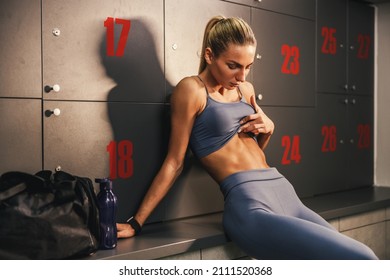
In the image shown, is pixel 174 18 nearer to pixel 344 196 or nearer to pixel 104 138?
pixel 104 138

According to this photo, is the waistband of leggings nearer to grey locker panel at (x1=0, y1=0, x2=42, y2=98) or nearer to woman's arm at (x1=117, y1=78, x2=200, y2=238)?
woman's arm at (x1=117, y1=78, x2=200, y2=238)

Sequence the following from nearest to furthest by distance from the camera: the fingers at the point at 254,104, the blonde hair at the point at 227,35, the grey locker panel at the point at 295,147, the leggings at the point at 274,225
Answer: the leggings at the point at 274,225 < the blonde hair at the point at 227,35 < the fingers at the point at 254,104 < the grey locker panel at the point at 295,147

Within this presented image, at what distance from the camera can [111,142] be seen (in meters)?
2.61

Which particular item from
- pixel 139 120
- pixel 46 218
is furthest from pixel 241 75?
pixel 46 218

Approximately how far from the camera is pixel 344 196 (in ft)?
12.3

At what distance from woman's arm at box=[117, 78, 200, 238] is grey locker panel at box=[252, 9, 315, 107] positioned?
30.3 inches

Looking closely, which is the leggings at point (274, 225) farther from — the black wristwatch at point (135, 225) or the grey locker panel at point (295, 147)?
the grey locker panel at point (295, 147)

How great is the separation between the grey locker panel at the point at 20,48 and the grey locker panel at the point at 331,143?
2.12m

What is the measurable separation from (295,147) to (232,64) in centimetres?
116

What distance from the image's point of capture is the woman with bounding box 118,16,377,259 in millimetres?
2514

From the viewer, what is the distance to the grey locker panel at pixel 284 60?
11.0ft

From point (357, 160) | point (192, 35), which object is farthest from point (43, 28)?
point (357, 160)

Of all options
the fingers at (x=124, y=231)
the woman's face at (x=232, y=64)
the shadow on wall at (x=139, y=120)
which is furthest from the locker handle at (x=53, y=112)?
the woman's face at (x=232, y=64)

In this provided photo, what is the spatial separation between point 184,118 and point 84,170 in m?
0.53
